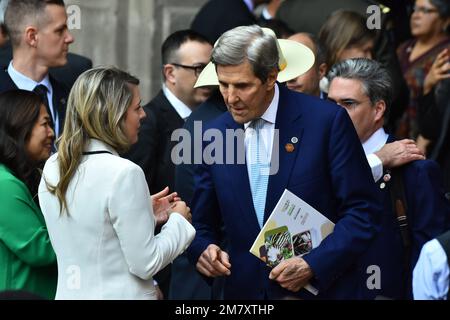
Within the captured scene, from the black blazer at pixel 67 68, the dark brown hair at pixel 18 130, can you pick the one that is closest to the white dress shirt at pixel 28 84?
the black blazer at pixel 67 68

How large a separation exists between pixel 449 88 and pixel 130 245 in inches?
175

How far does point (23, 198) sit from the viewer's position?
628 cm

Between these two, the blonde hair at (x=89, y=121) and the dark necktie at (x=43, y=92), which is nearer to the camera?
the blonde hair at (x=89, y=121)

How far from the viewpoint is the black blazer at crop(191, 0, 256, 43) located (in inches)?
384

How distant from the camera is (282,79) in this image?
689 cm

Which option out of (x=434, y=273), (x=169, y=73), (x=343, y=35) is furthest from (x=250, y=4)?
(x=434, y=273)

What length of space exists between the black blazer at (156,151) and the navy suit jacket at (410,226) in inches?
66.0

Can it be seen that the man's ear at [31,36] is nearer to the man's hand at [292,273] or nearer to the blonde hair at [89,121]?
the blonde hair at [89,121]

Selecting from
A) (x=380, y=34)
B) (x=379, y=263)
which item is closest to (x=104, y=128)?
(x=379, y=263)

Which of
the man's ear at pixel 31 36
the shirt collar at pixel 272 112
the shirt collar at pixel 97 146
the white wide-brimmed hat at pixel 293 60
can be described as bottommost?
the shirt collar at pixel 97 146

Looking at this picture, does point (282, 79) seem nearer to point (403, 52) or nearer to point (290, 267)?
point (290, 267)

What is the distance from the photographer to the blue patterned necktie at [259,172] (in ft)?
20.8

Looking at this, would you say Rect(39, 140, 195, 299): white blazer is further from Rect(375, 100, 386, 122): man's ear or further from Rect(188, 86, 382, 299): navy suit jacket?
Rect(375, 100, 386, 122): man's ear

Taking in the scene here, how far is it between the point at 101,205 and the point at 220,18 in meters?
4.28
